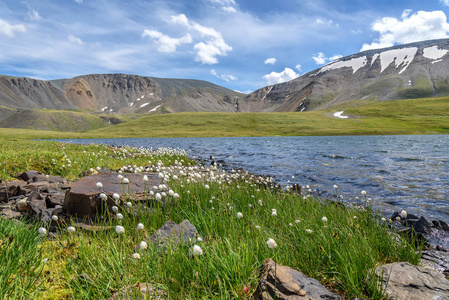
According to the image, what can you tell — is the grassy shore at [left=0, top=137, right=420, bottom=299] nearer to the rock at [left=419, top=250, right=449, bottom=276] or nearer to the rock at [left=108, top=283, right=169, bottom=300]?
the rock at [left=108, top=283, right=169, bottom=300]

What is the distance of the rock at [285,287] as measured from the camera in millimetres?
2672

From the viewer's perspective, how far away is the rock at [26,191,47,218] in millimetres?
6116

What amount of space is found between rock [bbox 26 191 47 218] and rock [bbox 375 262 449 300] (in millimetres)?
6994

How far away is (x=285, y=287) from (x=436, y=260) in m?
4.79

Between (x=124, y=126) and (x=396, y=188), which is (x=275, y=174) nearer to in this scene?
(x=396, y=188)

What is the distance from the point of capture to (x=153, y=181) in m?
7.86

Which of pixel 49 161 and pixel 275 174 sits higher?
pixel 49 161

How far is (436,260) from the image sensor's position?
5.38m

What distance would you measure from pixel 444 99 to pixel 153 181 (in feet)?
692

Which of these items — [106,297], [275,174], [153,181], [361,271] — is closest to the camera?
[106,297]

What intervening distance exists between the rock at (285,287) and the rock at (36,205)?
5722 mm

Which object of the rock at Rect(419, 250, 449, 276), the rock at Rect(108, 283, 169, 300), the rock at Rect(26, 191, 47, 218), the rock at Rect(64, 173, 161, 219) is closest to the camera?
the rock at Rect(108, 283, 169, 300)

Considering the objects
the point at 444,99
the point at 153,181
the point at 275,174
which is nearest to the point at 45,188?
the point at 153,181

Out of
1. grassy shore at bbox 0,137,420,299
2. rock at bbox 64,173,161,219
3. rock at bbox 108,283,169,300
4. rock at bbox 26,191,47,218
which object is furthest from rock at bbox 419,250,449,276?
rock at bbox 26,191,47,218
